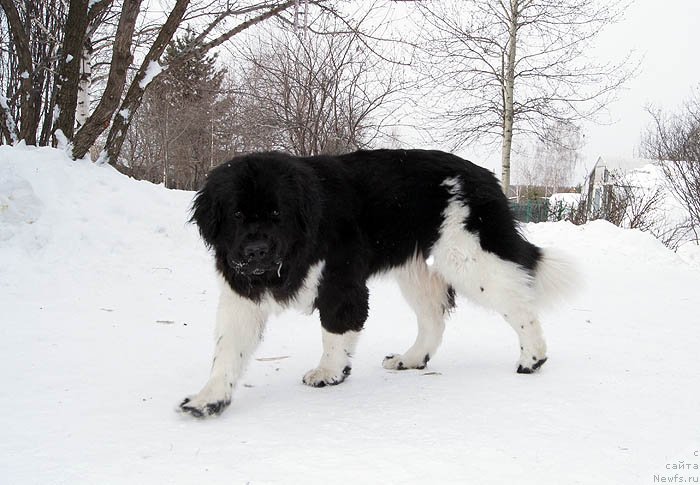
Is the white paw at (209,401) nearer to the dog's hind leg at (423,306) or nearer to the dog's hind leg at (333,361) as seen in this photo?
the dog's hind leg at (333,361)

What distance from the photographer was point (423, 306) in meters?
3.92

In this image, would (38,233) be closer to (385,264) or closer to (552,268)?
(385,264)

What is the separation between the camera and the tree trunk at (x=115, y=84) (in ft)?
24.0

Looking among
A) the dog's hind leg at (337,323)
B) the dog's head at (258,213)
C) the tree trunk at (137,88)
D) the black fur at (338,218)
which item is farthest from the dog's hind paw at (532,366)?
the tree trunk at (137,88)

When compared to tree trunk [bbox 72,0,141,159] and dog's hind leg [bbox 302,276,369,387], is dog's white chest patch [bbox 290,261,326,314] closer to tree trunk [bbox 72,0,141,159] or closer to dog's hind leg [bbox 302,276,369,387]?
dog's hind leg [bbox 302,276,369,387]

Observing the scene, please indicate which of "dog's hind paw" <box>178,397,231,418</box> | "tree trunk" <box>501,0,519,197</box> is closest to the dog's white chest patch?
"dog's hind paw" <box>178,397,231,418</box>

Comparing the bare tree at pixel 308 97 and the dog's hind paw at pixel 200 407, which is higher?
the bare tree at pixel 308 97

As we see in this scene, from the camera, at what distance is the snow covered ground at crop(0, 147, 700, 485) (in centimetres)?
205

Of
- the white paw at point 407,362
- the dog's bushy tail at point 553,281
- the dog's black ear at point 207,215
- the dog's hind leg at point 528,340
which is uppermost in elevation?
the dog's black ear at point 207,215

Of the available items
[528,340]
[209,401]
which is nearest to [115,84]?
[209,401]

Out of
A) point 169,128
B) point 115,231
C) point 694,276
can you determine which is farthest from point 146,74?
point 169,128

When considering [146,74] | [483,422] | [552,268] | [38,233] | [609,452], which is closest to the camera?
[609,452]

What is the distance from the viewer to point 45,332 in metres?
3.90

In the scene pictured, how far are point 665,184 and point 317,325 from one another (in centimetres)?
1346
